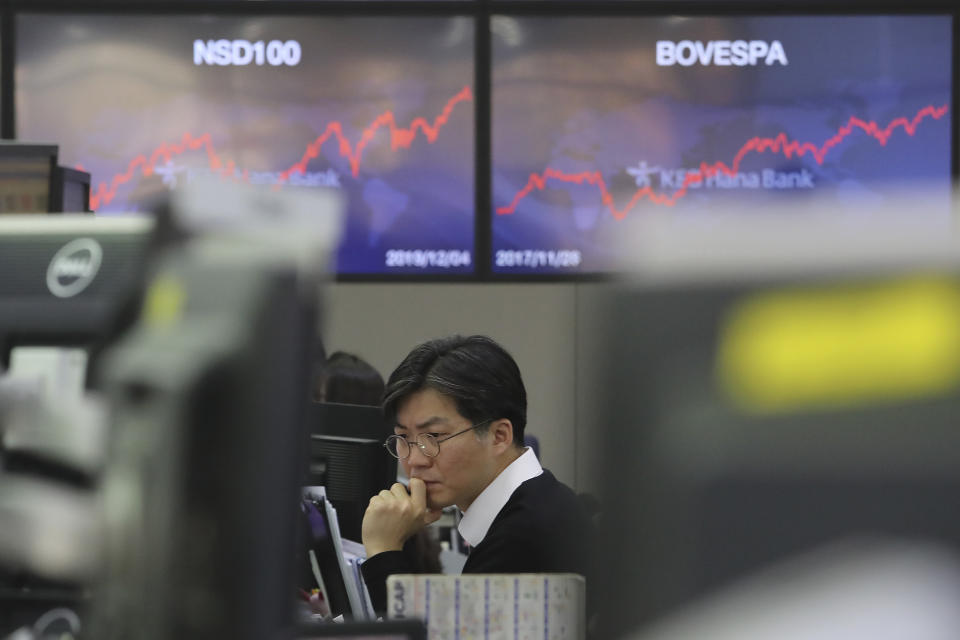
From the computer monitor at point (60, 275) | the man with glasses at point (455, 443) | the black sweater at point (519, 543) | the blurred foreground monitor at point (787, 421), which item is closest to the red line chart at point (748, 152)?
the man with glasses at point (455, 443)

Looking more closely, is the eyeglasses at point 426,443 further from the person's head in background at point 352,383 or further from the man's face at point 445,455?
the person's head in background at point 352,383

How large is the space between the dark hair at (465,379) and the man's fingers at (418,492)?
0.12 meters

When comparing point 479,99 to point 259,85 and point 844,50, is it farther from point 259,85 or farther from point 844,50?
point 844,50

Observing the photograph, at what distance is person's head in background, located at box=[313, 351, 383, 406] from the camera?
2.52 metres

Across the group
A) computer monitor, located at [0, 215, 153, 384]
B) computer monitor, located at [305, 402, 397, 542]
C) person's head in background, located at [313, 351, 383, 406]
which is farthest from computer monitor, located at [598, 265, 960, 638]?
person's head in background, located at [313, 351, 383, 406]

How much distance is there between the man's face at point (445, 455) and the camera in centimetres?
183

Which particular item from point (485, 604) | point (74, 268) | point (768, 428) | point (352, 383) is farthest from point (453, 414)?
point (768, 428)

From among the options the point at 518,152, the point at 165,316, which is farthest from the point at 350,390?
the point at 165,316

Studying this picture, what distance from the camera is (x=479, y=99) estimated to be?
10.5 ft

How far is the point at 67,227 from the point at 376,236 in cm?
246

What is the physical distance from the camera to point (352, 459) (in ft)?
6.35

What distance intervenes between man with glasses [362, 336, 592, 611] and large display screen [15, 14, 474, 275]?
1.33 metres

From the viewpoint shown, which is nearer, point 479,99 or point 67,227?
point 67,227

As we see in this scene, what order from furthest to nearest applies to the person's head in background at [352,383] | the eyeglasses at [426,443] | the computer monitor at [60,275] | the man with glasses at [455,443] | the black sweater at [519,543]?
the person's head in background at [352,383] → the eyeglasses at [426,443] → the man with glasses at [455,443] → the black sweater at [519,543] → the computer monitor at [60,275]
